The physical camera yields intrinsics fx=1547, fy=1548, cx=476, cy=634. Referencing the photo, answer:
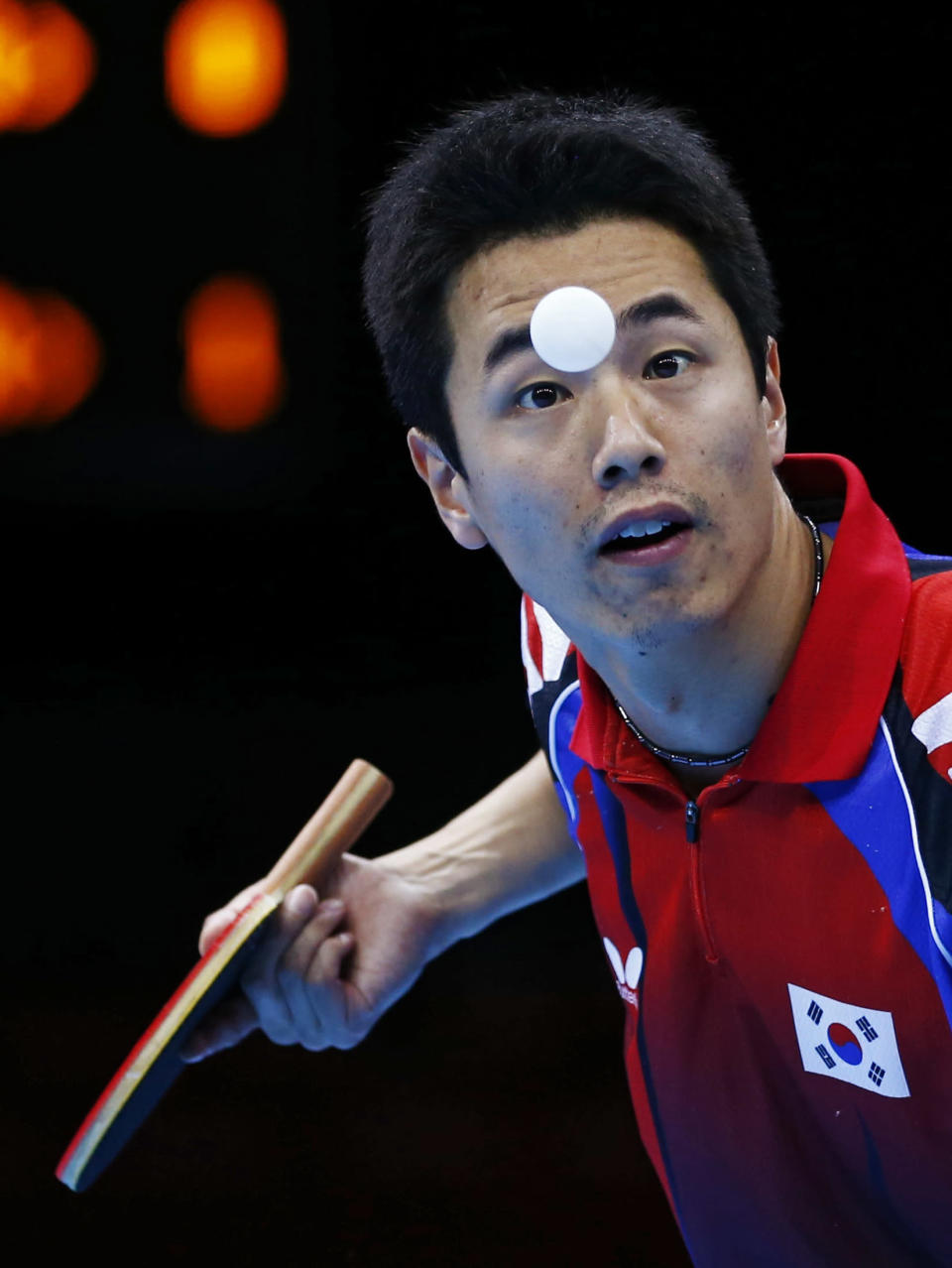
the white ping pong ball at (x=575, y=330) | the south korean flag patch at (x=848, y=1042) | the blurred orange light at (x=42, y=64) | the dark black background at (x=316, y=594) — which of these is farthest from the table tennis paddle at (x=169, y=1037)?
the blurred orange light at (x=42, y=64)

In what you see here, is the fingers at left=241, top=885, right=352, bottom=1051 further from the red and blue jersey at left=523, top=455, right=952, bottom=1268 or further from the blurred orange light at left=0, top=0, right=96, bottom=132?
the blurred orange light at left=0, top=0, right=96, bottom=132

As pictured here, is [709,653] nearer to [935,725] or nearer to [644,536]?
[644,536]

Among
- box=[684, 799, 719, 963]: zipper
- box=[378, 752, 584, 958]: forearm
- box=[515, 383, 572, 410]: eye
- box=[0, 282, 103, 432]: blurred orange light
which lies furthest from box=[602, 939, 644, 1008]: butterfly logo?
box=[0, 282, 103, 432]: blurred orange light

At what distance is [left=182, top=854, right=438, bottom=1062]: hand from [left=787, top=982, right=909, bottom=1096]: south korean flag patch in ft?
2.03

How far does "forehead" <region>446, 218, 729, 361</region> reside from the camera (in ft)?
4.99

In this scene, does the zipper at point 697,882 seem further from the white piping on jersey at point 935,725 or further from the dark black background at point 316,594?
the dark black background at point 316,594

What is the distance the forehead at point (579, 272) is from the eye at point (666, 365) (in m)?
0.06

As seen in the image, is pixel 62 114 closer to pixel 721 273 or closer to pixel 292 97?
pixel 292 97

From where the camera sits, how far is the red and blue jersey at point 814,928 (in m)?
1.40

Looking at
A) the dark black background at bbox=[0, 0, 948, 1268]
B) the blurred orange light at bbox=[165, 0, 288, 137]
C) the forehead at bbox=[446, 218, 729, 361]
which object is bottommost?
the dark black background at bbox=[0, 0, 948, 1268]

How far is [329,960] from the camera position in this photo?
1.92m

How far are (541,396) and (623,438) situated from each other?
0.12m

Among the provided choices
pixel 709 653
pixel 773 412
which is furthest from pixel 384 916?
pixel 773 412

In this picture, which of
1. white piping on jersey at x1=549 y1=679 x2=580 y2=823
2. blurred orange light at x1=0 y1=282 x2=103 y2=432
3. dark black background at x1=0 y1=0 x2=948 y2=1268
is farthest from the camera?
blurred orange light at x1=0 y1=282 x2=103 y2=432
